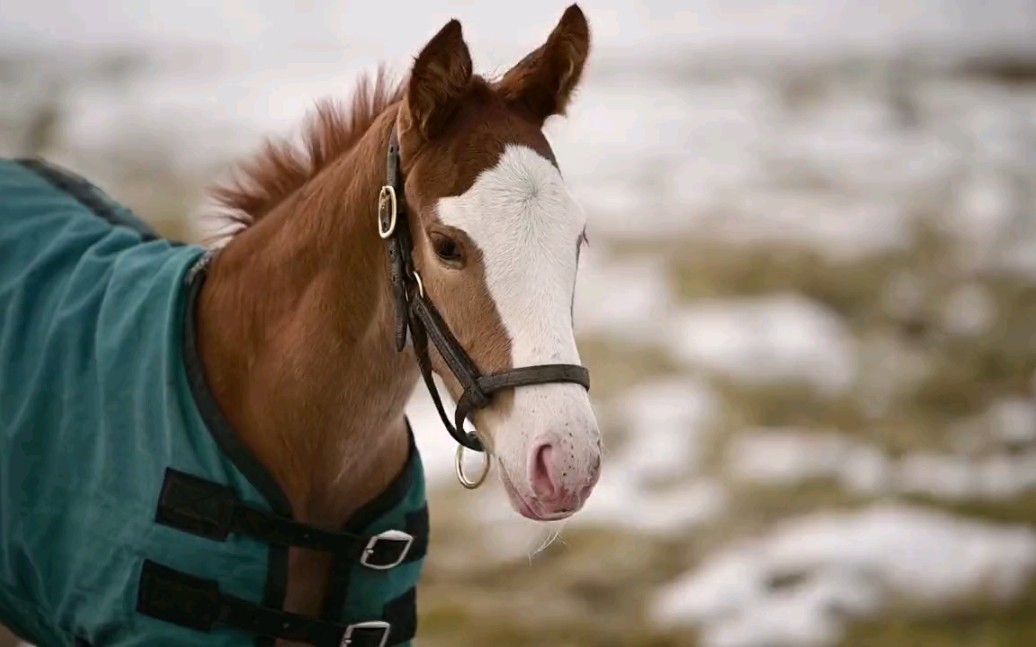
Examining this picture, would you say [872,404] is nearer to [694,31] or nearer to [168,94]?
[694,31]

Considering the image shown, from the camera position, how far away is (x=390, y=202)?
5.54 feet

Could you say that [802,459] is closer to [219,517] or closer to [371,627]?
[371,627]

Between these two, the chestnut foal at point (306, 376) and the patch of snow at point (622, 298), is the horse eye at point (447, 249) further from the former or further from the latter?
the patch of snow at point (622, 298)

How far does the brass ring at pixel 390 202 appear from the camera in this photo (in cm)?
168

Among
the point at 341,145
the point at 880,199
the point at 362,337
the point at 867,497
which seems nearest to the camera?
the point at 362,337

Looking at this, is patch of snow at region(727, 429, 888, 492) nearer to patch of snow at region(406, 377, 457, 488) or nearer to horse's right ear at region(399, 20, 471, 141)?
patch of snow at region(406, 377, 457, 488)

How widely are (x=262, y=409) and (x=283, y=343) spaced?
106 millimetres

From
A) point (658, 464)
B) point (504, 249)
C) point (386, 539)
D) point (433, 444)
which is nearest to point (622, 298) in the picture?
point (658, 464)

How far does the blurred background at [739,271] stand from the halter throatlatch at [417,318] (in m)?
2.01

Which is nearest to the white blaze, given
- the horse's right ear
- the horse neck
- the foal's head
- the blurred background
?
the foal's head

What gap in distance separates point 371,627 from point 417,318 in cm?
54

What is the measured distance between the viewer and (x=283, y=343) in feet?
6.11

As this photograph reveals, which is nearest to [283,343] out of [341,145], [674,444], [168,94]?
[341,145]

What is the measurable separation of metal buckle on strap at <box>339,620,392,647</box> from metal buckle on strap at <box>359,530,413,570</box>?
3.5 inches
